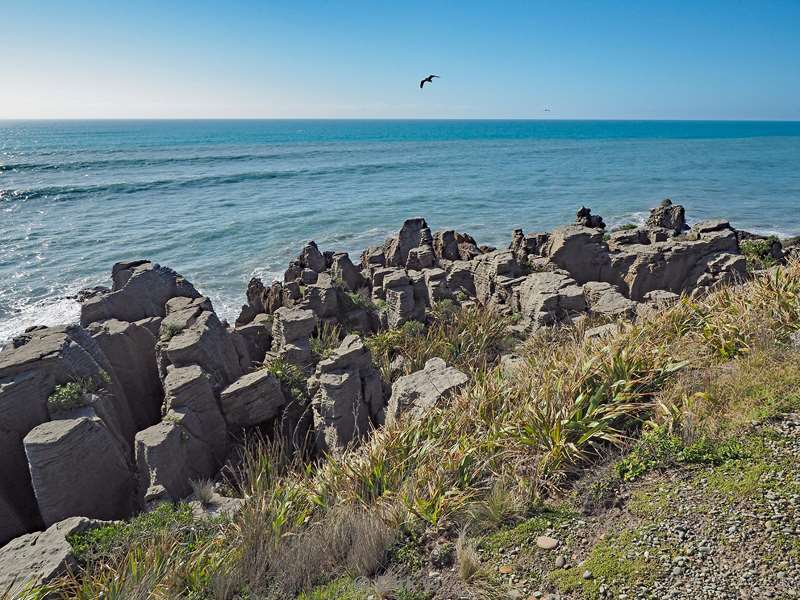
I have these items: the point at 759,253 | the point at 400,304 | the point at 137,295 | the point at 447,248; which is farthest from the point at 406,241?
the point at 759,253

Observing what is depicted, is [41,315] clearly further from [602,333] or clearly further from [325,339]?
[602,333]

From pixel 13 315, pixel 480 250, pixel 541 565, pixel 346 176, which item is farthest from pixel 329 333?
pixel 346 176

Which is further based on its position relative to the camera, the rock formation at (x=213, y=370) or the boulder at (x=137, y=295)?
the boulder at (x=137, y=295)

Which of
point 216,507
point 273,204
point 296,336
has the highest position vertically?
point 273,204

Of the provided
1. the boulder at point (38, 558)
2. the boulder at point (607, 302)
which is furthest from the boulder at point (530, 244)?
the boulder at point (38, 558)

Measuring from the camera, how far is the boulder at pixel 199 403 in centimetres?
835

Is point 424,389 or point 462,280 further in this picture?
point 462,280

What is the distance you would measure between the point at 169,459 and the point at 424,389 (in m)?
3.85

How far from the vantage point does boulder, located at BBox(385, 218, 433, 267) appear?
67.5ft

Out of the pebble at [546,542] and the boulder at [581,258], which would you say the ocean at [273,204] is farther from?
the pebble at [546,542]

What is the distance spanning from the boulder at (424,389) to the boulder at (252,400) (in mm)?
2208

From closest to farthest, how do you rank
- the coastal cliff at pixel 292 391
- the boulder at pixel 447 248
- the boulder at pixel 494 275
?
the coastal cliff at pixel 292 391 < the boulder at pixel 494 275 < the boulder at pixel 447 248

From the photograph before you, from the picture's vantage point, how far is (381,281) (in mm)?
17594

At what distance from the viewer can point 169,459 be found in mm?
7406
